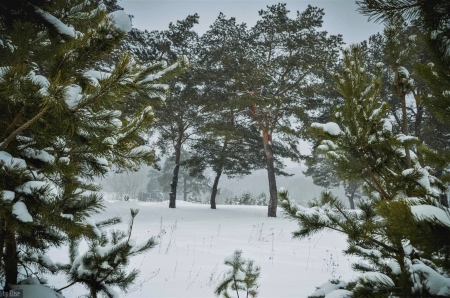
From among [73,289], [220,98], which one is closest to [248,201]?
[220,98]

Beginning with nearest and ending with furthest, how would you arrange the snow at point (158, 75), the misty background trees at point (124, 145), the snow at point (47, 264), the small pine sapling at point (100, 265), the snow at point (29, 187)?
the misty background trees at point (124, 145), the snow at point (29, 187), the snow at point (158, 75), the small pine sapling at point (100, 265), the snow at point (47, 264)

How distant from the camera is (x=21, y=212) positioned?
1085 millimetres

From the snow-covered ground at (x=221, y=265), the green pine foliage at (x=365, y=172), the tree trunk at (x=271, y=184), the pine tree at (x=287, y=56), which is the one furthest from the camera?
the tree trunk at (x=271, y=184)

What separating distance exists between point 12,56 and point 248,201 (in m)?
27.9

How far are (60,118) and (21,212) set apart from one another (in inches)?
18.1

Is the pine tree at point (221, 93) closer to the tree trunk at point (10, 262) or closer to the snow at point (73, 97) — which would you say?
the tree trunk at point (10, 262)

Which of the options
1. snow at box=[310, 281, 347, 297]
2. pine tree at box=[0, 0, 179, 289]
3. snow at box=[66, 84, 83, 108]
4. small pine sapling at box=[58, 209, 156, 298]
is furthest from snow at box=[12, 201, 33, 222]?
snow at box=[310, 281, 347, 297]

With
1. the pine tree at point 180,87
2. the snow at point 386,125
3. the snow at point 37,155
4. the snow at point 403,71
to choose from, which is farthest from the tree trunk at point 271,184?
the snow at point 37,155

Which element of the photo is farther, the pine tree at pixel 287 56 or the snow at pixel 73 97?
the pine tree at pixel 287 56

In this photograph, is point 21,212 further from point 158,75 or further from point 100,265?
point 158,75

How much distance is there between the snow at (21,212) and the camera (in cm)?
107

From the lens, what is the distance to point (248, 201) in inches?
1113

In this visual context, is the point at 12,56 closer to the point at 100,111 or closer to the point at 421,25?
the point at 100,111

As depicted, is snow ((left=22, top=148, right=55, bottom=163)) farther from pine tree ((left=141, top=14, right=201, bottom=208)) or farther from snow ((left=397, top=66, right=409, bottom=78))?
pine tree ((left=141, top=14, right=201, bottom=208))
